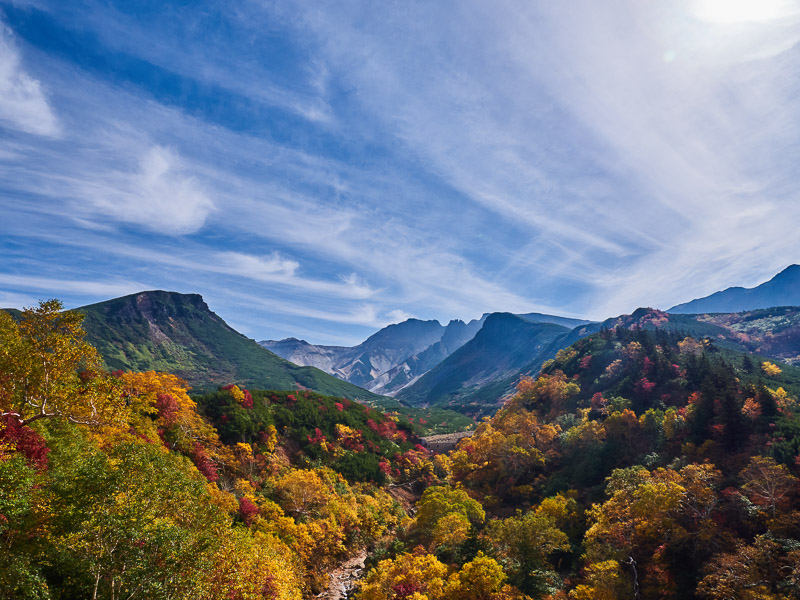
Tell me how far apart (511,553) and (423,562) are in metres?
11.5

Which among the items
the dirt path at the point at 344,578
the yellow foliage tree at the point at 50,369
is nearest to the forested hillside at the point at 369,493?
the yellow foliage tree at the point at 50,369

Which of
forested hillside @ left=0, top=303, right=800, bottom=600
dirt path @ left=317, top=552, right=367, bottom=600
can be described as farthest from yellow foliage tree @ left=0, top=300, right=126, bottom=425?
dirt path @ left=317, top=552, right=367, bottom=600

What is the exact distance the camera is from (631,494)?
1476 inches

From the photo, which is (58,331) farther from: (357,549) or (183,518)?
(357,549)

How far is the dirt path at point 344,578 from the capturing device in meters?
35.6

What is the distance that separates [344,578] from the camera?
130 ft

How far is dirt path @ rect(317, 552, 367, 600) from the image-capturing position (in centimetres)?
3559

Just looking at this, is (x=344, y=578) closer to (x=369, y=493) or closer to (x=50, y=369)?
(x=369, y=493)

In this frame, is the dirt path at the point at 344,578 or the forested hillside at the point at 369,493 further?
the dirt path at the point at 344,578

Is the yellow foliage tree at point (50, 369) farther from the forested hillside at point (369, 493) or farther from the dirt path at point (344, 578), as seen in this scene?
the dirt path at point (344, 578)

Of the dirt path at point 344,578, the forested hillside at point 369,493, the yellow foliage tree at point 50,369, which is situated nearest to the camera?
the forested hillside at point 369,493

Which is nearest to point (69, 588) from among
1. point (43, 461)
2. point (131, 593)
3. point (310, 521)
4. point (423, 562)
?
point (131, 593)

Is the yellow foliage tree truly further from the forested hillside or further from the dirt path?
the dirt path

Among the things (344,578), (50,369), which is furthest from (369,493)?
(50,369)
